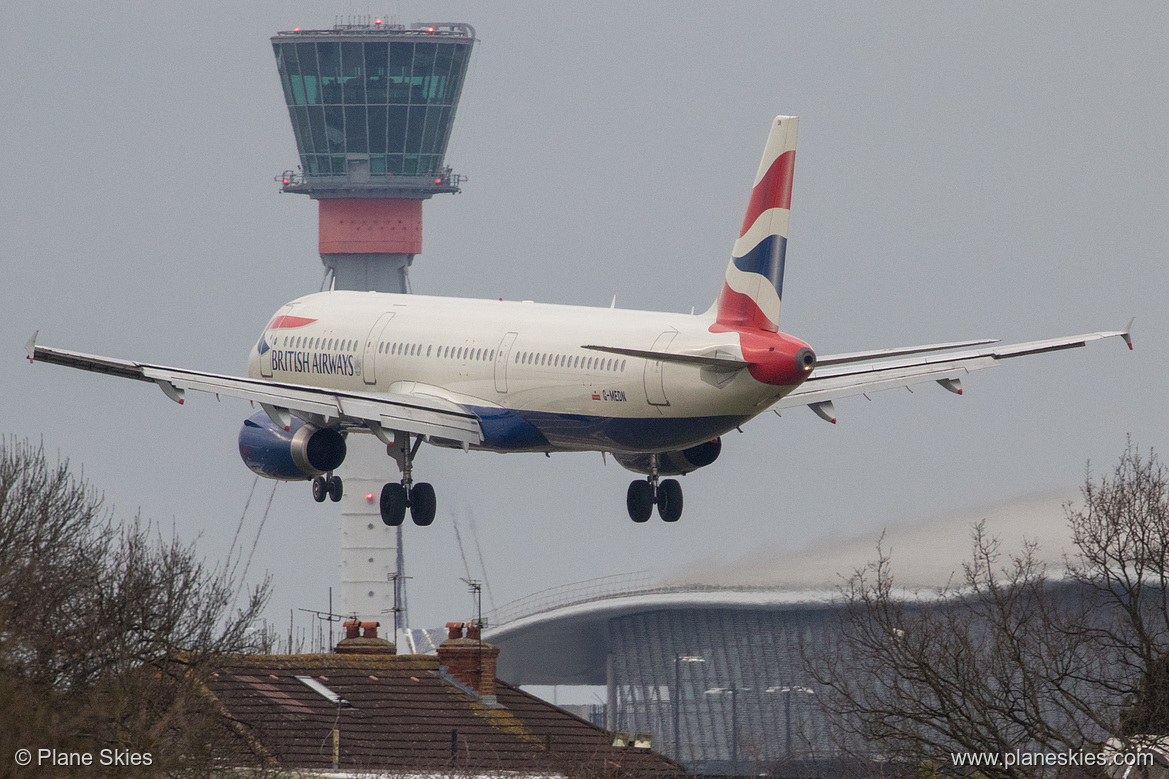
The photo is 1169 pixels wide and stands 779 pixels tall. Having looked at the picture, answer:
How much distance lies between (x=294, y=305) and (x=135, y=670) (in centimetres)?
2680

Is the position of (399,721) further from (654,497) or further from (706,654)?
(706,654)

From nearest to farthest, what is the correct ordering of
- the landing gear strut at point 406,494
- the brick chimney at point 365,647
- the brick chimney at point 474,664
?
the landing gear strut at point 406,494 < the brick chimney at point 474,664 < the brick chimney at point 365,647

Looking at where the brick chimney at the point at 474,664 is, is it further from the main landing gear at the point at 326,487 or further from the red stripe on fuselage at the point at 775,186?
the red stripe on fuselage at the point at 775,186

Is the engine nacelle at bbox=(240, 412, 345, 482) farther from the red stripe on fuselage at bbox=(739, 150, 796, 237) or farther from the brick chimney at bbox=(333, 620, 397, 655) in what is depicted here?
the red stripe on fuselage at bbox=(739, 150, 796, 237)

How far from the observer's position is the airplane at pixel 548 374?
57250 millimetres

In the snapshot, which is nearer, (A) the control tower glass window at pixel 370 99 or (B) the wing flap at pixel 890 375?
(B) the wing flap at pixel 890 375

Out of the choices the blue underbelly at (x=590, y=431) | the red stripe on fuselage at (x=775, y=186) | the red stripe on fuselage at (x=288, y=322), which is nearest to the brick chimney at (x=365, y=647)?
the red stripe on fuselage at (x=288, y=322)

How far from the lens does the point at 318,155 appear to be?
193125mm

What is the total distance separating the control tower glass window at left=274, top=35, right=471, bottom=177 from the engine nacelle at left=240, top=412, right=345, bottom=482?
402 feet

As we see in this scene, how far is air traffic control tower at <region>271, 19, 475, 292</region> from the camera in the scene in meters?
190

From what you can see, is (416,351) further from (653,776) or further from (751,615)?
(751,615)

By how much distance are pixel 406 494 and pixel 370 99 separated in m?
127

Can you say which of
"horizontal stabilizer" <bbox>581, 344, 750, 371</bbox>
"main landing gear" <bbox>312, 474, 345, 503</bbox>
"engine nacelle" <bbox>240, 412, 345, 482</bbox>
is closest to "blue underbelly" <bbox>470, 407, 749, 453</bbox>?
"horizontal stabilizer" <bbox>581, 344, 750, 371</bbox>

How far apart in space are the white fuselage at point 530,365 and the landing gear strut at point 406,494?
1.80 meters
